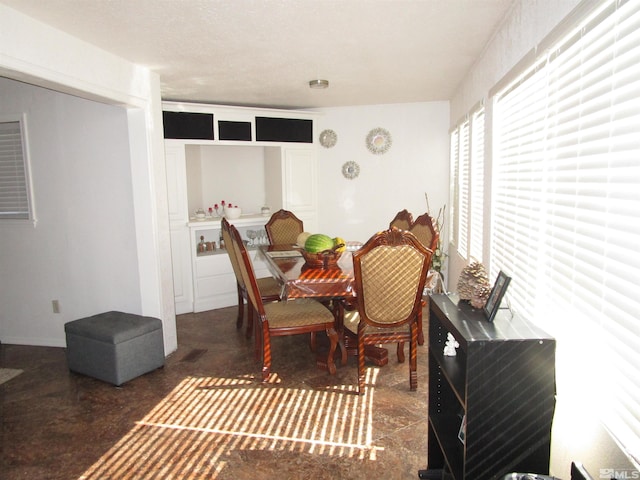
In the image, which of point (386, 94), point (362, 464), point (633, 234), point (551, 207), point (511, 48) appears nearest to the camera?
point (633, 234)

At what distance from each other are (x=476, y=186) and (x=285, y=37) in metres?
1.96

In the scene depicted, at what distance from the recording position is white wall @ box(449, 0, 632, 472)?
1358 millimetres

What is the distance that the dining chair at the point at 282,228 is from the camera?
15.4ft

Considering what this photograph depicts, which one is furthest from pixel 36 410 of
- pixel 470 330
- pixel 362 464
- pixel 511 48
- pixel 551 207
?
pixel 511 48

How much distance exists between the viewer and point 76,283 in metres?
3.82

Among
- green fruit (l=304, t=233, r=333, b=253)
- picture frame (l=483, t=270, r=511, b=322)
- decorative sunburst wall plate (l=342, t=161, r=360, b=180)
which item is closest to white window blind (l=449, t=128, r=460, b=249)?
decorative sunburst wall plate (l=342, t=161, r=360, b=180)

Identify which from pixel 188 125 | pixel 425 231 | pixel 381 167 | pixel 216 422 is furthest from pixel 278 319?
pixel 381 167

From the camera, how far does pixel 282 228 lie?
4715 millimetres

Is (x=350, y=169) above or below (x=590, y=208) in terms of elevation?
above

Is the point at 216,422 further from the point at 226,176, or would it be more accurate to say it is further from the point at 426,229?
the point at 226,176

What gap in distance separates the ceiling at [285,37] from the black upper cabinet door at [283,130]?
0.72 meters

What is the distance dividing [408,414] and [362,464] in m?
0.58

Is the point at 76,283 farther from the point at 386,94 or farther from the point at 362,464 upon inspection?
the point at 386,94

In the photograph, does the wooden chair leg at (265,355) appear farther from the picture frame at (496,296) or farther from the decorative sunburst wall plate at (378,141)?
the decorative sunburst wall plate at (378,141)
